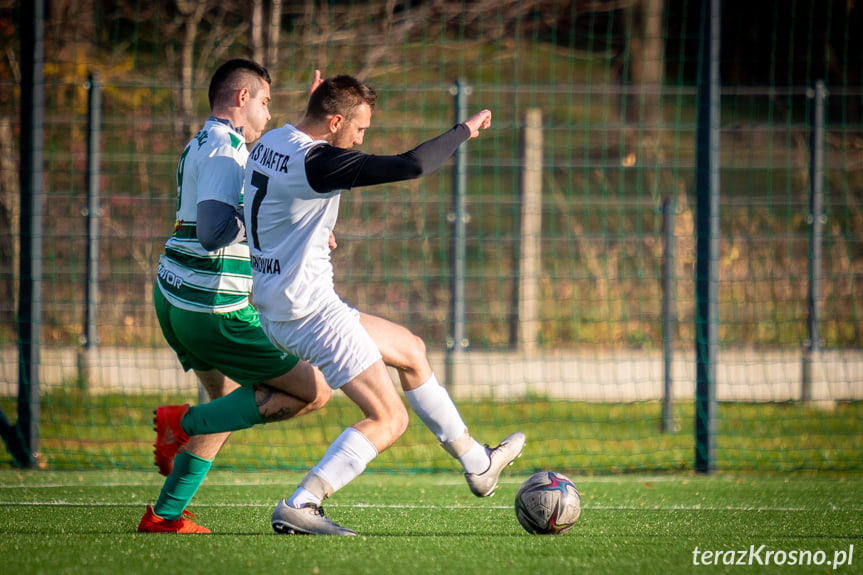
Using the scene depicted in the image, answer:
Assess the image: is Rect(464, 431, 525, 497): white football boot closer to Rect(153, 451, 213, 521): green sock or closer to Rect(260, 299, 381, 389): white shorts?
Rect(260, 299, 381, 389): white shorts

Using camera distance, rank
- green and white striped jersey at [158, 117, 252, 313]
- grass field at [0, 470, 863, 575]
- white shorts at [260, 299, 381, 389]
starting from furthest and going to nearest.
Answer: green and white striped jersey at [158, 117, 252, 313] < white shorts at [260, 299, 381, 389] < grass field at [0, 470, 863, 575]

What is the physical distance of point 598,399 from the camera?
8.56 metres

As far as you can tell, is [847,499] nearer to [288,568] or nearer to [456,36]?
[288,568]

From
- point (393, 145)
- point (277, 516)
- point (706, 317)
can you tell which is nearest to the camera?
point (277, 516)

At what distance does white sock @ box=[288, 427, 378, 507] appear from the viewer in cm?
364

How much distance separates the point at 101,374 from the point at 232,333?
13.8 ft

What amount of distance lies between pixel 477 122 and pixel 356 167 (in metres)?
0.59

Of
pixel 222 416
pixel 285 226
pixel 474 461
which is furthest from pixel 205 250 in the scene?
pixel 474 461

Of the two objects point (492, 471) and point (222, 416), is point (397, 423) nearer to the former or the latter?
point (492, 471)

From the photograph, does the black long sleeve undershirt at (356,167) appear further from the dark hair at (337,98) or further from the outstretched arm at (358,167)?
the dark hair at (337,98)

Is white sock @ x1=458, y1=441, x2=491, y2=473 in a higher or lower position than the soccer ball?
higher

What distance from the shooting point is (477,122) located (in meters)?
3.82

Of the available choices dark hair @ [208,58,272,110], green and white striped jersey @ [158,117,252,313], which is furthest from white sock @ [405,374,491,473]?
dark hair @ [208,58,272,110]

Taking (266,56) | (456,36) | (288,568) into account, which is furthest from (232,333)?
(456,36)
